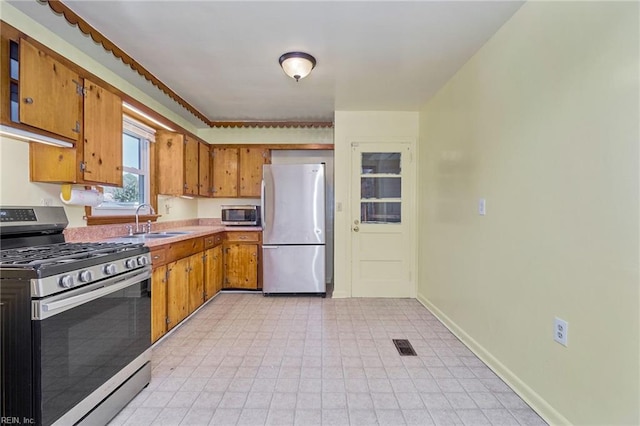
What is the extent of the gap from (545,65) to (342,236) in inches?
102

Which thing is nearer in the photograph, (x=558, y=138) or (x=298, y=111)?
(x=558, y=138)

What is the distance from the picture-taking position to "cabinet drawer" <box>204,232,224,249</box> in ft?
11.2

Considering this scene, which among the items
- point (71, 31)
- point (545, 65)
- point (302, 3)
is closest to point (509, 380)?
point (545, 65)

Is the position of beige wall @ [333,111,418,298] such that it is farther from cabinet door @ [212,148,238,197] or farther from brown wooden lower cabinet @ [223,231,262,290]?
cabinet door @ [212,148,238,197]

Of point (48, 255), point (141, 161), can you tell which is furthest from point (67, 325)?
point (141, 161)

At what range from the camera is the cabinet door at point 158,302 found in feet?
7.86

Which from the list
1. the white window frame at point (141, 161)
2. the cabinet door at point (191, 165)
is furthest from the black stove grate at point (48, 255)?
the cabinet door at point (191, 165)

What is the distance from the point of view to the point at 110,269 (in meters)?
1.58

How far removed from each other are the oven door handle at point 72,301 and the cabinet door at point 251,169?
262 cm

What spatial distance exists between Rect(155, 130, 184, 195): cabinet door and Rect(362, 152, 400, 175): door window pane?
86.9 inches

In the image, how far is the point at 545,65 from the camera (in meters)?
1.63

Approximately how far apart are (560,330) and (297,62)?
2.39m

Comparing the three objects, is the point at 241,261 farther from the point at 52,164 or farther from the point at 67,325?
the point at 67,325

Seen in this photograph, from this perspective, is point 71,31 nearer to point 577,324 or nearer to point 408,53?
point 408,53
